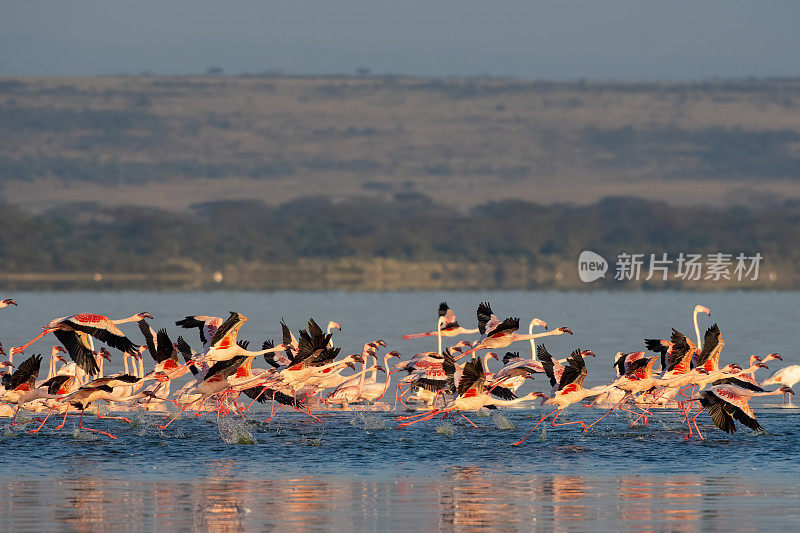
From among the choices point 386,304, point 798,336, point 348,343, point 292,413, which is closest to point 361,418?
point 292,413

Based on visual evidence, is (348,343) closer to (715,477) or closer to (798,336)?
(798,336)

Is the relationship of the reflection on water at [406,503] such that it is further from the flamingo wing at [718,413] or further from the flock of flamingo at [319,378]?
the flock of flamingo at [319,378]

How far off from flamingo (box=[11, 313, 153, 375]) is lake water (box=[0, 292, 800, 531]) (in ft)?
4.02

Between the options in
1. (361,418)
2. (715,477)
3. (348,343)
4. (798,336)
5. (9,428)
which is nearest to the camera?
(715,477)

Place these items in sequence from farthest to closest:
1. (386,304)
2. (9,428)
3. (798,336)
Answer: (386,304) < (798,336) < (9,428)

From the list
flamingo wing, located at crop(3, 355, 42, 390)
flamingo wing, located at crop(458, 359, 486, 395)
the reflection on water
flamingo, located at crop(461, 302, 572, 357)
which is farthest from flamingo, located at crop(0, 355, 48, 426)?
flamingo, located at crop(461, 302, 572, 357)

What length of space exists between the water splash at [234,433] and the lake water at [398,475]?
0.12 ft

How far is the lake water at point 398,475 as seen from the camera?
15.1 metres

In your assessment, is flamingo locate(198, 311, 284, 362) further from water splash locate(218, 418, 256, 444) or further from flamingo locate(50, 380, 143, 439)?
water splash locate(218, 418, 256, 444)

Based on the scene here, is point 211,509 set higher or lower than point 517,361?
lower

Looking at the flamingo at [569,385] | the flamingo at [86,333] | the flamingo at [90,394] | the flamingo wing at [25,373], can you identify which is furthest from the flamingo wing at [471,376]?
the flamingo wing at [25,373]

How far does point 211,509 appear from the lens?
1555 cm

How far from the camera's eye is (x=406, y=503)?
16141 mm

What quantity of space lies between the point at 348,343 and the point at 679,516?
27.3 metres
